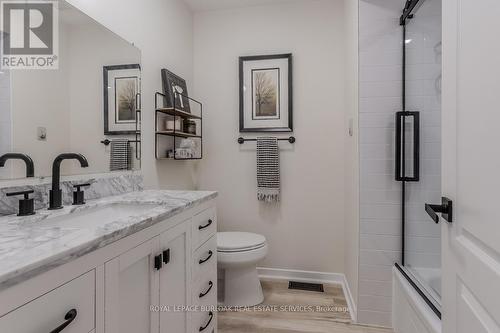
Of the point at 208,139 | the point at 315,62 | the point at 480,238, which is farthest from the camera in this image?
the point at 208,139

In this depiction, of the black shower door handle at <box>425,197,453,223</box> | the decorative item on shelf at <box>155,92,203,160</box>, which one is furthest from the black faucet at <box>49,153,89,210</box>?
the black shower door handle at <box>425,197,453,223</box>

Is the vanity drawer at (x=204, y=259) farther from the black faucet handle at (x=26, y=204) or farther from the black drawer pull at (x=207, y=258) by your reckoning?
the black faucet handle at (x=26, y=204)

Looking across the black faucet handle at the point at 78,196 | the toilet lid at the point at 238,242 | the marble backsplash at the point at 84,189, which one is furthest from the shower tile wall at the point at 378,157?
the black faucet handle at the point at 78,196

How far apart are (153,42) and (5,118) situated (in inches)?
46.3

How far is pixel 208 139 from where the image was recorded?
255 cm

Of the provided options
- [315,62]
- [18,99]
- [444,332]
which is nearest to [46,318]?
[18,99]

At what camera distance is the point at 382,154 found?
1715mm

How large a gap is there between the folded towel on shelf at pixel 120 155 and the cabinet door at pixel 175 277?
2.06 feet

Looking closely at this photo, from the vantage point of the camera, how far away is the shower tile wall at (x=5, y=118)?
0.98 metres

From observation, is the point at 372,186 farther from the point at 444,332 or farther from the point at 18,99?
the point at 18,99

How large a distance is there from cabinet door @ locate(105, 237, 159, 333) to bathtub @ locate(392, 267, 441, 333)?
113cm

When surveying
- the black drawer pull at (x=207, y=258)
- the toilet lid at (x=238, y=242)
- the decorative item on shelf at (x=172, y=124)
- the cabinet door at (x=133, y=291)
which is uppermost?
the decorative item on shelf at (x=172, y=124)

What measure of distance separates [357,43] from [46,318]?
194cm

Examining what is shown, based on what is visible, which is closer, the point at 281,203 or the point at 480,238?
the point at 480,238
